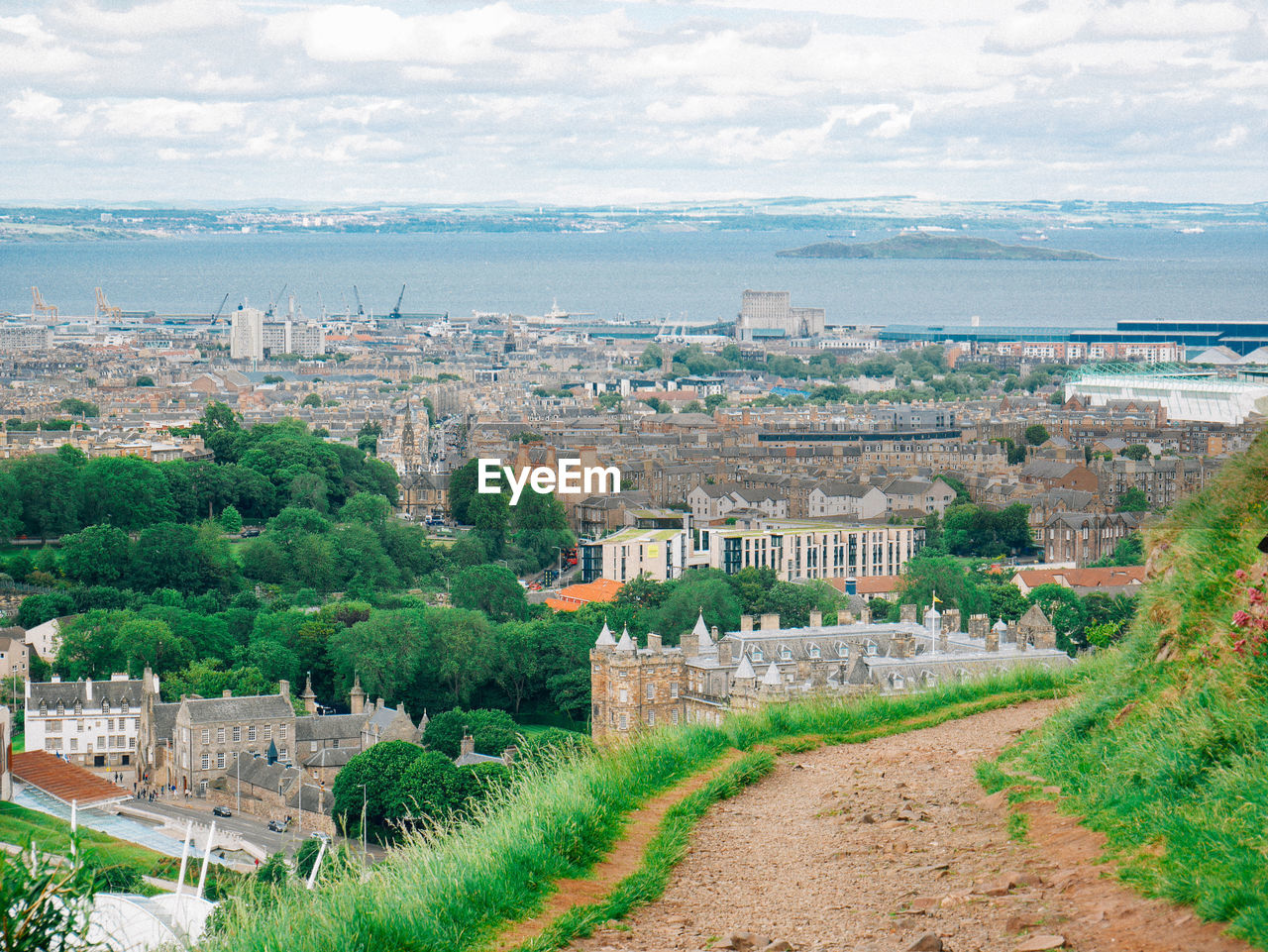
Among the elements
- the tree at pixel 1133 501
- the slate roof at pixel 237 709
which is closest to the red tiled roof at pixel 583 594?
the slate roof at pixel 237 709

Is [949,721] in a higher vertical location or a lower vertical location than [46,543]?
higher

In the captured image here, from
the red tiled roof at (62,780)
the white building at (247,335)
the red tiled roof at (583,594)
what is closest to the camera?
the red tiled roof at (62,780)

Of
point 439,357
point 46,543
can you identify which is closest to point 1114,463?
point 46,543

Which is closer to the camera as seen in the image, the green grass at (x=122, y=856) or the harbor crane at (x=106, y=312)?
the green grass at (x=122, y=856)

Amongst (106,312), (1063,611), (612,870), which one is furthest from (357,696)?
(106,312)

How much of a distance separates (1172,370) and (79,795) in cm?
6909

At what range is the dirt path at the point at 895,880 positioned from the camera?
534cm

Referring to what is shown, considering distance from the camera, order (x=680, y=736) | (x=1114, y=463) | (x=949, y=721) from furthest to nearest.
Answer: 1. (x=1114, y=463)
2. (x=949, y=721)
3. (x=680, y=736)

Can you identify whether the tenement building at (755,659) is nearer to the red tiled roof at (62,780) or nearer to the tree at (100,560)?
the red tiled roof at (62,780)

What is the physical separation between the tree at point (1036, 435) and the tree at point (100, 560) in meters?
34.9

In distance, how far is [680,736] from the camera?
8.48 meters

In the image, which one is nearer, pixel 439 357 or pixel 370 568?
pixel 370 568

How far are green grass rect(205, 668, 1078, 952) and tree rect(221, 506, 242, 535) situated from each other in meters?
40.7

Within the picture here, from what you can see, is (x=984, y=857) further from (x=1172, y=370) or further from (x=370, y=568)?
(x=1172, y=370)
